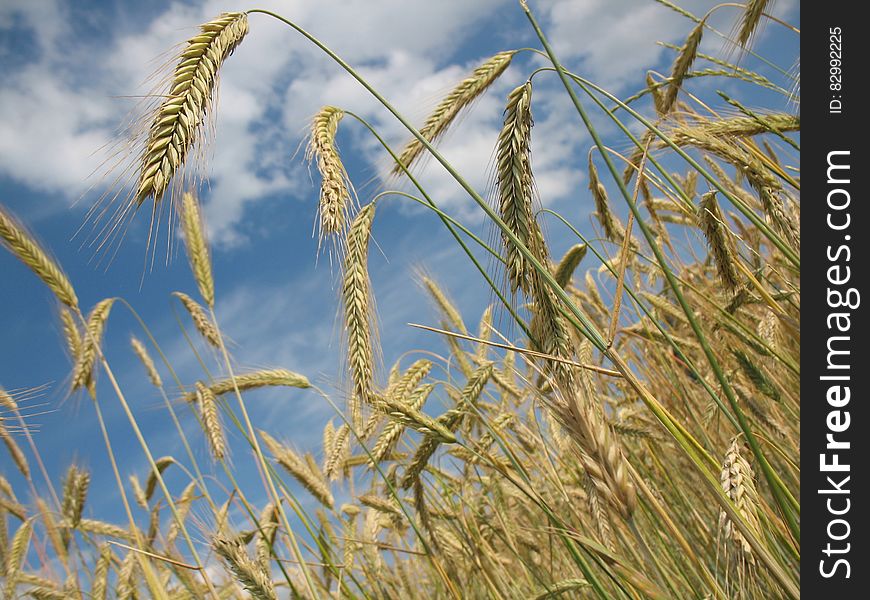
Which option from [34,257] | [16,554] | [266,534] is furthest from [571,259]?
[16,554]

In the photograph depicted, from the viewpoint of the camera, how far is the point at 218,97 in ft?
5.26

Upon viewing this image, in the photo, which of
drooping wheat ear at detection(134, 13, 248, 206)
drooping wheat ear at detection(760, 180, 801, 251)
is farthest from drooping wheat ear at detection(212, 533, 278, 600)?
drooping wheat ear at detection(760, 180, 801, 251)

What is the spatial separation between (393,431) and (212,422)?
1154 mm

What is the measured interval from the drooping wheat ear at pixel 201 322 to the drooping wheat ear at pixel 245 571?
1.54 meters

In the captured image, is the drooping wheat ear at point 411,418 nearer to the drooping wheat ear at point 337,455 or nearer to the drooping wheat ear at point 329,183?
the drooping wheat ear at point 329,183

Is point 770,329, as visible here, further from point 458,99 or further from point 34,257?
point 34,257

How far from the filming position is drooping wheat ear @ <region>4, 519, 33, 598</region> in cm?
351

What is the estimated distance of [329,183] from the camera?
164cm

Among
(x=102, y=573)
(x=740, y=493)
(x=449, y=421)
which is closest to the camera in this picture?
(x=740, y=493)

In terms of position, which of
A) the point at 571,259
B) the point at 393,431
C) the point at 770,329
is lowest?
the point at 393,431

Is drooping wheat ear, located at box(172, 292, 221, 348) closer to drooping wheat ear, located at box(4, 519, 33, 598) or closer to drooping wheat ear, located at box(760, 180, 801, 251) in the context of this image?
drooping wheat ear, located at box(4, 519, 33, 598)

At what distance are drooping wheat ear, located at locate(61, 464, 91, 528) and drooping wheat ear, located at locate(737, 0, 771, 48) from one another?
13.7 feet
